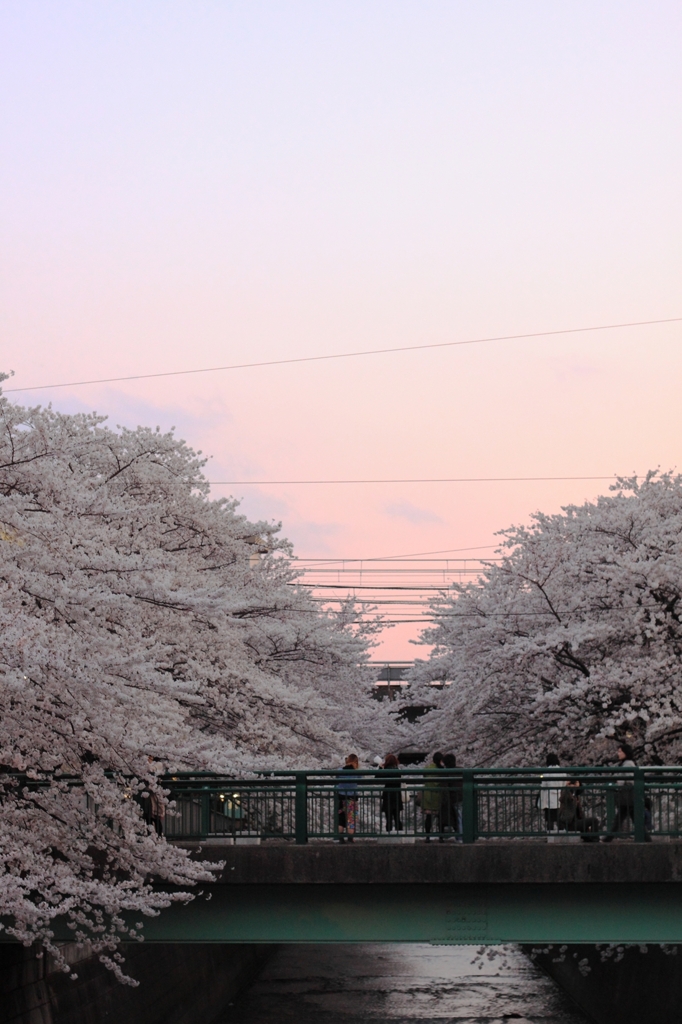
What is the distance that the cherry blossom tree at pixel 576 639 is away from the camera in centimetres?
2495

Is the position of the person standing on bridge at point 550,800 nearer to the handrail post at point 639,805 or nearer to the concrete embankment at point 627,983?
the handrail post at point 639,805

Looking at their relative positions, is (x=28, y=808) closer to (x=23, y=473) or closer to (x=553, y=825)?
(x=23, y=473)

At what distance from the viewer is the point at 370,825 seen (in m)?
16.1

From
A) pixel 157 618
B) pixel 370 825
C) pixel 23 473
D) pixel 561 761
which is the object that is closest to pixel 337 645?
pixel 561 761

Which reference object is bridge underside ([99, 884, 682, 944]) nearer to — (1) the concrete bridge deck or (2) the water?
(1) the concrete bridge deck

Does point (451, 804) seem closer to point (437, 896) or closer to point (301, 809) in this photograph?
point (437, 896)

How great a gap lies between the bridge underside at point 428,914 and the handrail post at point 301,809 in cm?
69

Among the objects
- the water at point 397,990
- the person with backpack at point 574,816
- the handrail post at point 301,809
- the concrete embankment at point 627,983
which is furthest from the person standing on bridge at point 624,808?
the water at point 397,990

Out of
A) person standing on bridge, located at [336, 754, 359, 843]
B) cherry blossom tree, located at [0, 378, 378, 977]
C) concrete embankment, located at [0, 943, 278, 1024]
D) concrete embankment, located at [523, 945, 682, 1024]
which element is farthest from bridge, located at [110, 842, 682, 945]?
concrete embankment, located at [523, 945, 682, 1024]

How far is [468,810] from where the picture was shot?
51.8 feet

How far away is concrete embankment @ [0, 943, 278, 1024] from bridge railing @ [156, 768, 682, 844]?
291 centimetres

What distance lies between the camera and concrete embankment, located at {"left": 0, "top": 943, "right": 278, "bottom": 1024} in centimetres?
1734

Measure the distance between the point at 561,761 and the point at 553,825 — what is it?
37.6ft

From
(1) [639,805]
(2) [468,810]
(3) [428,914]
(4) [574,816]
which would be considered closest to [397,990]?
(3) [428,914]
